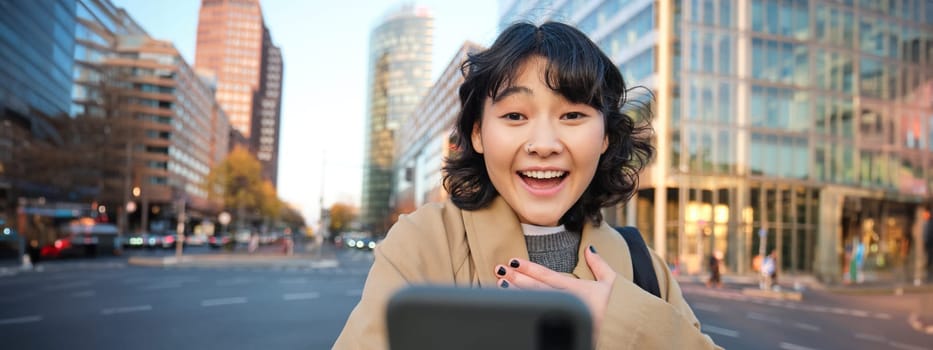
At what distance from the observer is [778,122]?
93.6ft

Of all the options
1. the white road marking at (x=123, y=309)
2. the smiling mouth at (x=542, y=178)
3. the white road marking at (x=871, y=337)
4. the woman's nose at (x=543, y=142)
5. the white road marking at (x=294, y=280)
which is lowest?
the white road marking at (x=294, y=280)

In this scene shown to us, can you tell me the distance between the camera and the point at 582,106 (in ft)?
4.14

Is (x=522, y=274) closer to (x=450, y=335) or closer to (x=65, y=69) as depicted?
(x=450, y=335)

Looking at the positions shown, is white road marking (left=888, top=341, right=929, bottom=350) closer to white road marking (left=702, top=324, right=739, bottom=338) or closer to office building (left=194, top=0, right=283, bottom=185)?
white road marking (left=702, top=324, right=739, bottom=338)

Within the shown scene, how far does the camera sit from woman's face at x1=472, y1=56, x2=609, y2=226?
1225mm

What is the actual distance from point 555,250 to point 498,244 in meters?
0.22

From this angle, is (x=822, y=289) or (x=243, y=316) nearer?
A: (x=243, y=316)

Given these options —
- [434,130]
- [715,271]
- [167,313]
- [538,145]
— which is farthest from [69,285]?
[715,271]

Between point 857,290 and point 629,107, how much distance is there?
82.7 ft

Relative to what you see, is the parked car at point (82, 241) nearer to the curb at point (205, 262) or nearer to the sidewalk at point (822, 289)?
the curb at point (205, 262)

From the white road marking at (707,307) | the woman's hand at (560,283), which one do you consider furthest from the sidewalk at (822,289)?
the woman's hand at (560,283)

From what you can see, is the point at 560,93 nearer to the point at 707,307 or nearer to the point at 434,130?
the point at 434,130

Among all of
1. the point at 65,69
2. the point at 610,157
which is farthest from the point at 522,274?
the point at 65,69

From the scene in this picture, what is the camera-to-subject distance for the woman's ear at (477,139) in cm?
144
